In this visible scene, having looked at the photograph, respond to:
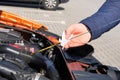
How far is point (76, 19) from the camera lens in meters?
14.1

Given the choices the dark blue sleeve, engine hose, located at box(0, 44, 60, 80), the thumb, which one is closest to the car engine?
engine hose, located at box(0, 44, 60, 80)

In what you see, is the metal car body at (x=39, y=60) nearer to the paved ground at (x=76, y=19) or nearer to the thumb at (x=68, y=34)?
the thumb at (x=68, y=34)

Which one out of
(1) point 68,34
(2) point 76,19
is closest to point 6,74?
(1) point 68,34

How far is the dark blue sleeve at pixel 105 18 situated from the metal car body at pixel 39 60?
744 mm

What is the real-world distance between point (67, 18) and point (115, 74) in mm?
10362

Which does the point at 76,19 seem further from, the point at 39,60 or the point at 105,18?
the point at 105,18

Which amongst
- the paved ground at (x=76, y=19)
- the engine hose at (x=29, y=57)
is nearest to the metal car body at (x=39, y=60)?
the engine hose at (x=29, y=57)

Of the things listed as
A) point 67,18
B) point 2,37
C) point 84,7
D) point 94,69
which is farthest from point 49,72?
point 84,7

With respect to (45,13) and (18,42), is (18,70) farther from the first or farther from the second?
(45,13)

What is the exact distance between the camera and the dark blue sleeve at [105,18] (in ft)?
9.09

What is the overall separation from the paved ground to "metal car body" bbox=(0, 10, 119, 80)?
13.4ft

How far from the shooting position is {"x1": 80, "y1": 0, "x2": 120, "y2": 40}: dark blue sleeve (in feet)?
9.09

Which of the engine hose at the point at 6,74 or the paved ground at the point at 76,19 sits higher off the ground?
the engine hose at the point at 6,74

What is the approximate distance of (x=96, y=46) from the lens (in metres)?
10.1
